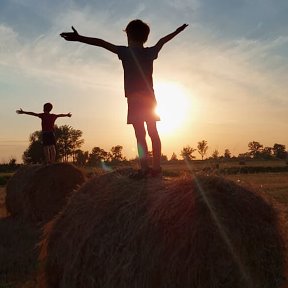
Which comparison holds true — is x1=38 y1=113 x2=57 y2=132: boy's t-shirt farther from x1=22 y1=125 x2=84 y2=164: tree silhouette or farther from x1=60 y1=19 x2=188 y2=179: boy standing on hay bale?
x1=22 y1=125 x2=84 y2=164: tree silhouette

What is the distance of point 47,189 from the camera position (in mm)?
13516

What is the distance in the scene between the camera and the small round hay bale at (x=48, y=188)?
13484 mm

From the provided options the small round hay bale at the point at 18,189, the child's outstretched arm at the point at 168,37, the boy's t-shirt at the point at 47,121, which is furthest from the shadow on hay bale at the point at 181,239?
the boy's t-shirt at the point at 47,121

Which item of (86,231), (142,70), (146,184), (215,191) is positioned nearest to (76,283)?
(86,231)

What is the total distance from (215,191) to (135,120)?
6.81ft

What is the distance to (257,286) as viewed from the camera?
482 centimetres

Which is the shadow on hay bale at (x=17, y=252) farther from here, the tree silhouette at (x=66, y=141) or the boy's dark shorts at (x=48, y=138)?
the tree silhouette at (x=66, y=141)

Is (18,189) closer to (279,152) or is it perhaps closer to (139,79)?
(139,79)

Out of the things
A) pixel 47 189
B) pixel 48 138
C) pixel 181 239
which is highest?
pixel 48 138

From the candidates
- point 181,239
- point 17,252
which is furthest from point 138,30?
point 17,252

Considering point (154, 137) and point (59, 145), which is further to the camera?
point (59, 145)

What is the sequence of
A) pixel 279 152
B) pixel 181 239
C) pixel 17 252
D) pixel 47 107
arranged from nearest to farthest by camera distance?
pixel 181 239 < pixel 17 252 < pixel 47 107 < pixel 279 152

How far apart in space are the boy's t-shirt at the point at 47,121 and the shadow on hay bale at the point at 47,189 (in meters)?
1.45

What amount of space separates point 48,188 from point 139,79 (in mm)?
7221
